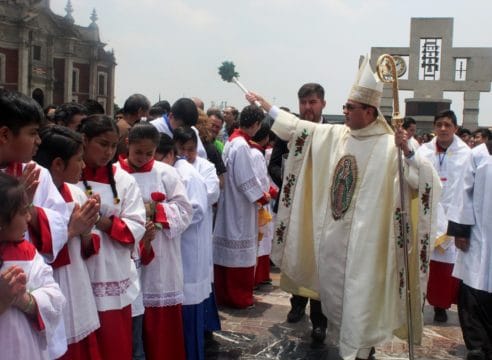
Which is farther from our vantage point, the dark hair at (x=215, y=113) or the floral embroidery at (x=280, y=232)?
the dark hair at (x=215, y=113)

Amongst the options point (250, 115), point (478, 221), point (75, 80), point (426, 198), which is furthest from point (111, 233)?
point (75, 80)

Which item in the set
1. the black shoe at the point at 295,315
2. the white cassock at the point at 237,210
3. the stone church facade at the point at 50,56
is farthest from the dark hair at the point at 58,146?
the stone church facade at the point at 50,56

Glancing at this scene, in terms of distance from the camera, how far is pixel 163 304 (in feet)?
12.4

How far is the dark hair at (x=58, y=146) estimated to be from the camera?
2.89 m

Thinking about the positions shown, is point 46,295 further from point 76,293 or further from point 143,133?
point 143,133

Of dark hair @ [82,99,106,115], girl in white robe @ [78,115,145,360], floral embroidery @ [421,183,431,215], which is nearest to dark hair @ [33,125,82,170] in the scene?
girl in white robe @ [78,115,145,360]

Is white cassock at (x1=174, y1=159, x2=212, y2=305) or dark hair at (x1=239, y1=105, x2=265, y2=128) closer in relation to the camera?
white cassock at (x1=174, y1=159, x2=212, y2=305)

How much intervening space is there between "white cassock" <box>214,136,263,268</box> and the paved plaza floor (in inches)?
23.2

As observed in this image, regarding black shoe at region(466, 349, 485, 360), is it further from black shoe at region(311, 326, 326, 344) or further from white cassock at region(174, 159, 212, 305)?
white cassock at region(174, 159, 212, 305)

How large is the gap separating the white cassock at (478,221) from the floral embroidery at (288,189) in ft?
4.83

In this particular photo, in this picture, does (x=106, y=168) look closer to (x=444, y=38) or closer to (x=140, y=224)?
(x=140, y=224)

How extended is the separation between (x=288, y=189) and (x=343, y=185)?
1.90ft

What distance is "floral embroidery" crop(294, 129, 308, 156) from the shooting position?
4969 millimetres

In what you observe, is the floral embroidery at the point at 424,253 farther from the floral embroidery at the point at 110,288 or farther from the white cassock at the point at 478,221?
the floral embroidery at the point at 110,288
